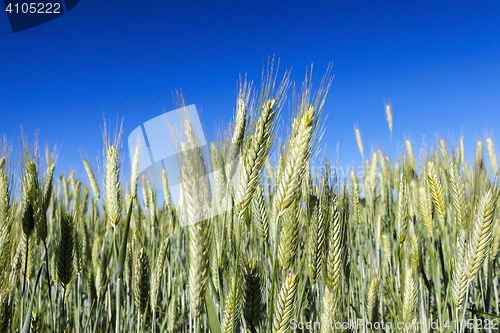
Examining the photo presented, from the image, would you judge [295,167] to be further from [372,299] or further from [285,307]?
[372,299]

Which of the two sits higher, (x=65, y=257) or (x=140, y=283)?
(x=65, y=257)

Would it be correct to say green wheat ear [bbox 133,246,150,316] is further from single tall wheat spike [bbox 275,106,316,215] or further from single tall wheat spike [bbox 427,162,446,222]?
single tall wheat spike [bbox 427,162,446,222]

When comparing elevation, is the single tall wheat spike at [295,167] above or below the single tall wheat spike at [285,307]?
above

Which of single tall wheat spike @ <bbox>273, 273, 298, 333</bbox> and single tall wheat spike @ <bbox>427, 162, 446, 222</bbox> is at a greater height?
single tall wheat spike @ <bbox>427, 162, 446, 222</bbox>

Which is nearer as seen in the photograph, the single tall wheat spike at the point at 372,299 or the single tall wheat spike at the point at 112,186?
the single tall wheat spike at the point at 112,186

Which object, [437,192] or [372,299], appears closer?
[372,299]

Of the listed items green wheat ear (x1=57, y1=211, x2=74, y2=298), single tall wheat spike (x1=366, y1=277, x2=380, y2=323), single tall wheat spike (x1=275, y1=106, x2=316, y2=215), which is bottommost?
single tall wheat spike (x1=366, y1=277, x2=380, y2=323)

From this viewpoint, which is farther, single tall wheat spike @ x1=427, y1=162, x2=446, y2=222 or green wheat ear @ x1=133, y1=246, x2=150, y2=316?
single tall wheat spike @ x1=427, y1=162, x2=446, y2=222

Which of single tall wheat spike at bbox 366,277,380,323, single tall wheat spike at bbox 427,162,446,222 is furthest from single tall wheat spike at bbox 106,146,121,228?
single tall wheat spike at bbox 427,162,446,222

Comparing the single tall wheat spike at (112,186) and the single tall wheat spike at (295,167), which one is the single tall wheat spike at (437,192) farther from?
the single tall wheat spike at (112,186)

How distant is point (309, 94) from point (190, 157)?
1.60 feet

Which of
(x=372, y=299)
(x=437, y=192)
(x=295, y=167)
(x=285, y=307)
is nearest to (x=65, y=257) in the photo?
(x=285, y=307)

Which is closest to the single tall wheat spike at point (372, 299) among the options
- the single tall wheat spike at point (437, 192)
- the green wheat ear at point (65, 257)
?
the single tall wheat spike at point (437, 192)

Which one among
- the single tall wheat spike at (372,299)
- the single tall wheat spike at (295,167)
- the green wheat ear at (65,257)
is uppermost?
the single tall wheat spike at (295,167)
